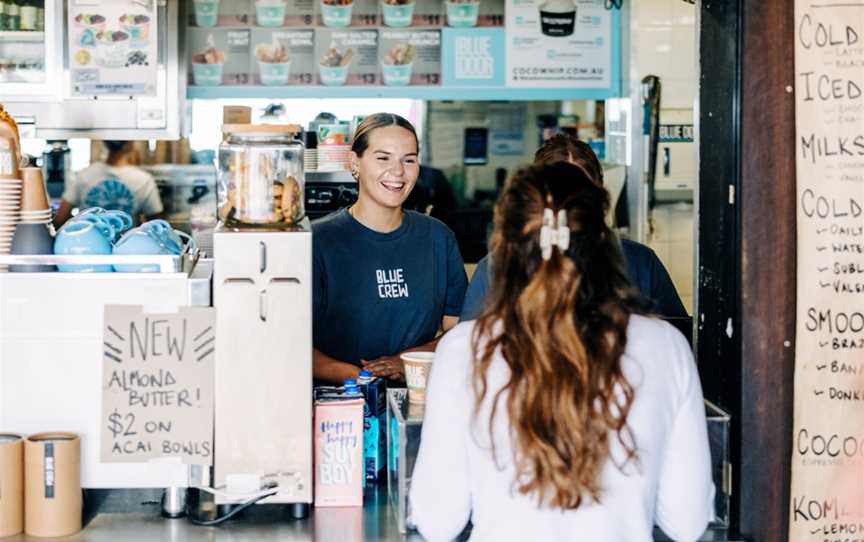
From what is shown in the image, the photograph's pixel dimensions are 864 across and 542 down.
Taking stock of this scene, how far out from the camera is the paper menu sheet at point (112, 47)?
5230 mm

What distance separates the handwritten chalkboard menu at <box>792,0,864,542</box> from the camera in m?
2.39

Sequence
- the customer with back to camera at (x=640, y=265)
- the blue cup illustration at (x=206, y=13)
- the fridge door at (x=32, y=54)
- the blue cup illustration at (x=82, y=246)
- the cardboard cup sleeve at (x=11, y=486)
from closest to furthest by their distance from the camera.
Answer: the cardboard cup sleeve at (x=11, y=486) < the blue cup illustration at (x=82, y=246) < the customer with back to camera at (x=640, y=265) < the fridge door at (x=32, y=54) < the blue cup illustration at (x=206, y=13)

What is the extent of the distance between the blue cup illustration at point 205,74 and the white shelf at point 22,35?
699 millimetres

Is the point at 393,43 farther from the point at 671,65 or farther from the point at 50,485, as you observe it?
the point at 50,485

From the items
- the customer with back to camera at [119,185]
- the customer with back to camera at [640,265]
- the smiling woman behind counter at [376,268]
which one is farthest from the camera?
the customer with back to camera at [119,185]

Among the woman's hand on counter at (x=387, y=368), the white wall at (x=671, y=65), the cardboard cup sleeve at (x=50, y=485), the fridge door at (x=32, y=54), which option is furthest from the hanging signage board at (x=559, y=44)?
the cardboard cup sleeve at (x=50, y=485)

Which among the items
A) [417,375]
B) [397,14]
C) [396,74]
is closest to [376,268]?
[417,375]

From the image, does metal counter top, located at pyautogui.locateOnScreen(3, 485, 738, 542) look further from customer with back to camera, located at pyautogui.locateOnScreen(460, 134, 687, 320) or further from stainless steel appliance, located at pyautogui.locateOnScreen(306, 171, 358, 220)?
stainless steel appliance, located at pyautogui.locateOnScreen(306, 171, 358, 220)

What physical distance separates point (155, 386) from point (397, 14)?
351cm

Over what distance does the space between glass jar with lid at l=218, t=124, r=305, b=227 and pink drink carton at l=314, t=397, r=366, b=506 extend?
1.34ft

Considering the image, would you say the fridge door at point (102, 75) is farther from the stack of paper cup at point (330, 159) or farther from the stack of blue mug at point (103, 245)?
the stack of blue mug at point (103, 245)

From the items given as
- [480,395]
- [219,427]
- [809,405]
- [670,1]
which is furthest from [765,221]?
[670,1]

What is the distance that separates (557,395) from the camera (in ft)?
5.97

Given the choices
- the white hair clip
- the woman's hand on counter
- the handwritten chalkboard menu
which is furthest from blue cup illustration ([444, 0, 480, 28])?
the white hair clip
